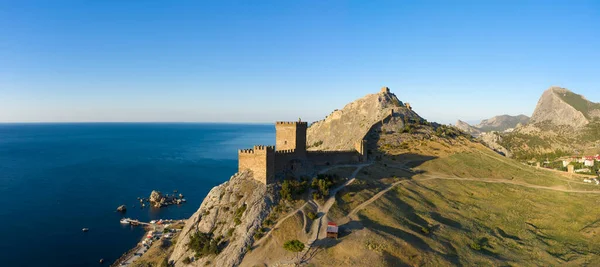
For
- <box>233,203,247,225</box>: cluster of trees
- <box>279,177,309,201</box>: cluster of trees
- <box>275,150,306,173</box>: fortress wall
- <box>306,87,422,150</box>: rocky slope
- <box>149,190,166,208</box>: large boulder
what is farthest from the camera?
<box>306,87,422,150</box>: rocky slope

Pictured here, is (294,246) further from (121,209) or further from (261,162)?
(121,209)

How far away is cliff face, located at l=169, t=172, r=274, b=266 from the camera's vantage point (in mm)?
46781

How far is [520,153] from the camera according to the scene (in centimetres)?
16912

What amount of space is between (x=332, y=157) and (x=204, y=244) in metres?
32.9

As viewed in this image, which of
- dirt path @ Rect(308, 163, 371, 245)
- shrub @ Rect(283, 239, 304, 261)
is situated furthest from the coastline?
shrub @ Rect(283, 239, 304, 261)

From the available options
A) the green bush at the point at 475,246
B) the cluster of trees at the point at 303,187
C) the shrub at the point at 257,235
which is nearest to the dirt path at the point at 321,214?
the cluster of trees at the point at 303,187

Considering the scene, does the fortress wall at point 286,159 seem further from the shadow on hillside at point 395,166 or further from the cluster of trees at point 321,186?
the shadow on hillside at point 395,166

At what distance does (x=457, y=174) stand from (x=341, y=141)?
168 ft

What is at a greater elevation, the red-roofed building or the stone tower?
the stone tower

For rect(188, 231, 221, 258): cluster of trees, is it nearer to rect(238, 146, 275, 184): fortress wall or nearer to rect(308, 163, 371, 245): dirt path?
rect(238, 146, 275, 184): fortress wall

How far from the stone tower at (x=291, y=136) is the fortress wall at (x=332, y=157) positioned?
4.66m

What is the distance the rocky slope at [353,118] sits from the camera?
124 m

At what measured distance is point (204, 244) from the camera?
50500mm

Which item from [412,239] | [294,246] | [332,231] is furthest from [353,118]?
[294,246]
